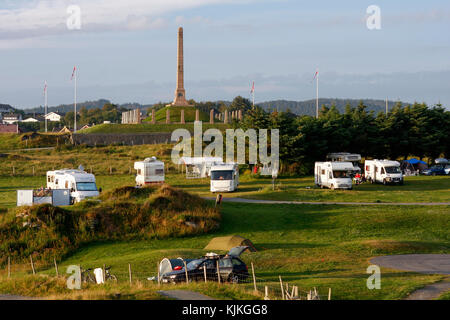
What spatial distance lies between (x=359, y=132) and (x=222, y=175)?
26468mm

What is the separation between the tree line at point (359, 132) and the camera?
Result: 2534 inches

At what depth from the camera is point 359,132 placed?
7062 cm

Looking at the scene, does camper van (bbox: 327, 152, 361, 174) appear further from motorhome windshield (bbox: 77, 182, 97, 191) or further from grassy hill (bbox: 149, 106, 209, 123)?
grassy hill (bbox: 149, 106, 209, 123)

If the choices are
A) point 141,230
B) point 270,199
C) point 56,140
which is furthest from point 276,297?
point 56,140

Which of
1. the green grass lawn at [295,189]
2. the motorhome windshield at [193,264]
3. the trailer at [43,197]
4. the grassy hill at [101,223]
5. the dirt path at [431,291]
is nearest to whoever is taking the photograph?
the dirt path at [431,291]

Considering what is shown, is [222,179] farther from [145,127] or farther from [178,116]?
[178,116]

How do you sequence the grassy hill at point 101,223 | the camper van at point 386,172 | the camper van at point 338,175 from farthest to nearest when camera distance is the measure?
the camper van at point 386,172
the camper van at point 338,175
the grassy hill at point 101,223

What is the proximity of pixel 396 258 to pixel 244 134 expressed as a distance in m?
40.8

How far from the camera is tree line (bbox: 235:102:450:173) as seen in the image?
211ft

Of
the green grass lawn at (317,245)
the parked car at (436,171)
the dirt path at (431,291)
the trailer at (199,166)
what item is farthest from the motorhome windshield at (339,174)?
the dirt path at (431,291)

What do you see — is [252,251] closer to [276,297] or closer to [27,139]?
[276,297]

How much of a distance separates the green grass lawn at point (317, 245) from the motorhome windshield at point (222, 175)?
777cm

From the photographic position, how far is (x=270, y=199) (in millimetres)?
46625

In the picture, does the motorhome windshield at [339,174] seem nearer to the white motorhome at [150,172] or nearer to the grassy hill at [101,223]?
the white motorhome at [150,172]
